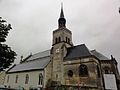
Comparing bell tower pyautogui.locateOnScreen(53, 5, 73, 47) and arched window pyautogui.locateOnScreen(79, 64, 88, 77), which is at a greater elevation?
bell tower pyautogui.locateOnScreen(53, 5, 73, 47)

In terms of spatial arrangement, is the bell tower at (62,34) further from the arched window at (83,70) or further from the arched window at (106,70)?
the arched window at (106,70)

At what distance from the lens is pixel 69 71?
3139 cm

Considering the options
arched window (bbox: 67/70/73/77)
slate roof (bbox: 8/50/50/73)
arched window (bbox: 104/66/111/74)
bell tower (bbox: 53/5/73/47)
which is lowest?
arched window (bbox: 67/70/73/77)

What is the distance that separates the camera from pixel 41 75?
111 ft

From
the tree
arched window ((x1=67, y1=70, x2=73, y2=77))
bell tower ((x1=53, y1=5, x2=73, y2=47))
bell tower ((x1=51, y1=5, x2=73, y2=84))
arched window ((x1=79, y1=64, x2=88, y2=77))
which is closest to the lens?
the tree

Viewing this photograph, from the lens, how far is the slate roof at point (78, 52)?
31.0 metres

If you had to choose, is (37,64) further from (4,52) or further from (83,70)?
(4,52)

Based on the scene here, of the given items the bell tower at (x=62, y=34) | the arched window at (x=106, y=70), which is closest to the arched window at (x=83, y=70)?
the arched window at (x=106, y=70)

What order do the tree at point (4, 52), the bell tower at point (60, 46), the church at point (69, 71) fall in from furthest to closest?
the bell tower at point (60, 46) → the church at point (69, 71) → the tree at point (4, 52)

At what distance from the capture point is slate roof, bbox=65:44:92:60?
31.0 meters

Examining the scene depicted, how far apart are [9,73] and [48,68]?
17.6 metres

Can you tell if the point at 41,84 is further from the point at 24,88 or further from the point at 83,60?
the point at 83,60

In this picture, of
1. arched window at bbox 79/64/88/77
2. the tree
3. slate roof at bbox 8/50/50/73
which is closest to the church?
arched window at bbox 79/64/88/77

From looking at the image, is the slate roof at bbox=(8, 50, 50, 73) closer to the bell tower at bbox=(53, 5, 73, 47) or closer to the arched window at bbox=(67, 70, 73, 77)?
the bell tower at bbox=(53, 5, 73, 47)
